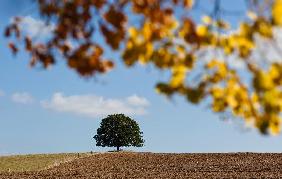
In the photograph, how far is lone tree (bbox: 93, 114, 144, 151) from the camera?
85.4 metres

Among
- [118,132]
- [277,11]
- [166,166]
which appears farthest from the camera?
[118,132]

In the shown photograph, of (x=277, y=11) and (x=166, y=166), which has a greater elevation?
(x=166, y=166)

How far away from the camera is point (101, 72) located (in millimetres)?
6852

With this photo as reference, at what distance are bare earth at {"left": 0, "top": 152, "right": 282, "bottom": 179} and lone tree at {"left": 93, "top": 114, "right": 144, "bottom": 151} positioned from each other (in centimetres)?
1595

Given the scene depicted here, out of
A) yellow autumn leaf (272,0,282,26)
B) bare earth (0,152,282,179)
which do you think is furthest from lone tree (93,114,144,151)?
yellow autumn leaf (272,0,282,26)

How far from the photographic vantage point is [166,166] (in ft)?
174

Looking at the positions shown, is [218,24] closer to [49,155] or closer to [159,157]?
[159,157]

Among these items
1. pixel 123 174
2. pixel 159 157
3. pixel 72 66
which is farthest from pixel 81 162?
pixel 72 66

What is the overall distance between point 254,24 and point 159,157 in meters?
57.7

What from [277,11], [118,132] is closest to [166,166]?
[118,132]

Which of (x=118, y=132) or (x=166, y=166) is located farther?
(x=118, y=132)

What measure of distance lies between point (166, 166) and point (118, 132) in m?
32.7

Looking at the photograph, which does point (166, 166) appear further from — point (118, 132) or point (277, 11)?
point (277, 11)

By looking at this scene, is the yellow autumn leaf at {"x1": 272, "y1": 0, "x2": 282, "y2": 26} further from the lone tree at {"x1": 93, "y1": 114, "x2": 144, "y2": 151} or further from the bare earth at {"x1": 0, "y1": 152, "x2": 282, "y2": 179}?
the lone tree at {"x1": 93, "y1": 114, "x2": 144, "y2": 151}
